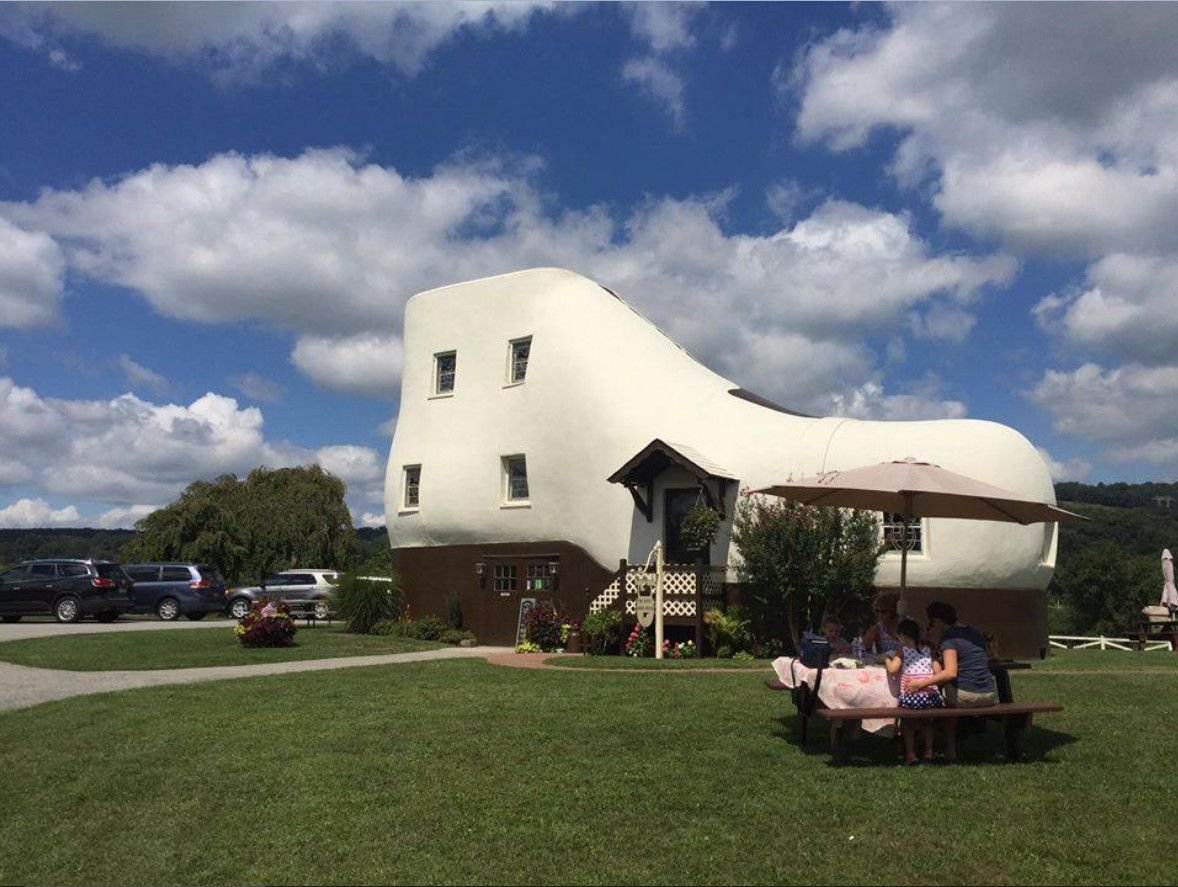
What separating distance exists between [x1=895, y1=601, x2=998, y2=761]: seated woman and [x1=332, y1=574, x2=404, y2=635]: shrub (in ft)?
61.6

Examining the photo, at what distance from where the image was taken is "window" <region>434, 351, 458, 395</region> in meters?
26.2

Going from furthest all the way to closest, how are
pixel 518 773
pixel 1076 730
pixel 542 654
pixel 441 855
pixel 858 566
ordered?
pixel 542 654, pixel 858 566, pixel 1076 730, pixel 518 773, pixel 441 855

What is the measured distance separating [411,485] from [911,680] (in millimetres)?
19310

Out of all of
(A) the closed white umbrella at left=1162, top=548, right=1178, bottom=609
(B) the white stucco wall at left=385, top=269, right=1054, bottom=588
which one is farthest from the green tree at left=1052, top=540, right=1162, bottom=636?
(B) the white stucco wall at left=385, top=269, right=1054, bottom=588

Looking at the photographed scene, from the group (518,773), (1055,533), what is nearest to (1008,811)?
(518,773)

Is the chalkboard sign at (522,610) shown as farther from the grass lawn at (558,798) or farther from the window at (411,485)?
the grass lawn at (558,798)

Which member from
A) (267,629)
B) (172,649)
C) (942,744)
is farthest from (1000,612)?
(172,649)

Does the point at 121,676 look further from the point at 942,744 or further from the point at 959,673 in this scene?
the point at 959,673

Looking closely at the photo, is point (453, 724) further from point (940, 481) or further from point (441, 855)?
point (940, 481)

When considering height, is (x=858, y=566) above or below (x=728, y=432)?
below

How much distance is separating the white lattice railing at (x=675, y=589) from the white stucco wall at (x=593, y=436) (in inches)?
33.0

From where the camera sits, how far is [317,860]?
21.9 ft

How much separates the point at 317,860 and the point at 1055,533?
58.4ft

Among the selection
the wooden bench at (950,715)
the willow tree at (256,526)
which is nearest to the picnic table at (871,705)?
the wooden bench at (950,715)
